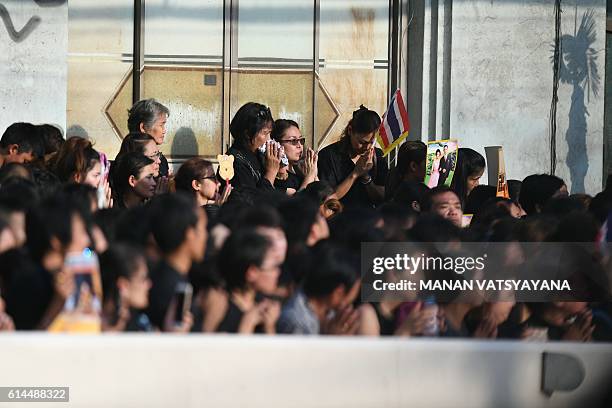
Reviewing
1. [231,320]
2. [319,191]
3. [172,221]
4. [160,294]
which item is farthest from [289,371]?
[319,191]

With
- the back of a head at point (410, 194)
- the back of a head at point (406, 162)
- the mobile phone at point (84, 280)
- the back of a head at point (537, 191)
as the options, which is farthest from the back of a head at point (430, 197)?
the mobile phone at point (84, 280)

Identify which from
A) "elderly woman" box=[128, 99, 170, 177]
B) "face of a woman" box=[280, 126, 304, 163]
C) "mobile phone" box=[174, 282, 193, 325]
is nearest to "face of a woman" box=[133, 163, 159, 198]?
"elderly woman" box=[128, 99, 170, 177]

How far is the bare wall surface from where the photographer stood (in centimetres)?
1104

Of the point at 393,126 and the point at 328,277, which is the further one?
the point at 393,126

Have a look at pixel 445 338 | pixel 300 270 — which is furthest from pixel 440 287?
pixel 300 270

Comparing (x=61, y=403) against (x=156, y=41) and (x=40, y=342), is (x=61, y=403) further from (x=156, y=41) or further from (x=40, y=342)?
(x=156, y=41)

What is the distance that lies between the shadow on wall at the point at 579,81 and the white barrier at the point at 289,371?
20.9ft

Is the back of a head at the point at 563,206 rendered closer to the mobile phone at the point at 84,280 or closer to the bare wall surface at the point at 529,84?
the mobile phone at the point at 84,280

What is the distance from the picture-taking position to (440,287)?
5.33m

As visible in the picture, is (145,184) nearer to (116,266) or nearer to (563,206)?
(563,206)

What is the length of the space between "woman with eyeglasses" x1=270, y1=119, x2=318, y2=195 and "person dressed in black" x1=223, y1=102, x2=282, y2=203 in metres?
0.17

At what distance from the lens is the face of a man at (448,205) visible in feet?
23.3

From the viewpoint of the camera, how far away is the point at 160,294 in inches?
190

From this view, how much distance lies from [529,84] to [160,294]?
22.7ft
